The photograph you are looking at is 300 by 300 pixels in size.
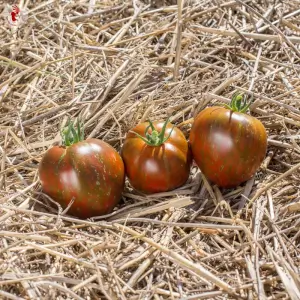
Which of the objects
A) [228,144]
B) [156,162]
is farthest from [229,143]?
[156,162]

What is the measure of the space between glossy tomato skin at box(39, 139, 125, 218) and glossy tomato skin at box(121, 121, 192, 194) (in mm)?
43

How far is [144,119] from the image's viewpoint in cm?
224

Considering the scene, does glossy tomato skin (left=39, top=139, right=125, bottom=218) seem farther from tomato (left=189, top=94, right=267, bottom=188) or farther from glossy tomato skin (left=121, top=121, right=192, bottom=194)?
tomato (left=189, top=94, right=267, bottom=188)

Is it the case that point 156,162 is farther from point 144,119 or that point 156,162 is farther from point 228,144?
point 144,119

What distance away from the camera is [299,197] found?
1924 mm

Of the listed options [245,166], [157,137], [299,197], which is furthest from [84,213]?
[299,197]

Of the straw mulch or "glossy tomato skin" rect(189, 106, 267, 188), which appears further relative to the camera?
"glossy tomato skin" rect(189, 106, 267, 188)

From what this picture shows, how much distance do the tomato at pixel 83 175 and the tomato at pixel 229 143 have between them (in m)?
0.24

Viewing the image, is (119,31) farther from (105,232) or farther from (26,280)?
(26,280)

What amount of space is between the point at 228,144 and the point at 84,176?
0.41m

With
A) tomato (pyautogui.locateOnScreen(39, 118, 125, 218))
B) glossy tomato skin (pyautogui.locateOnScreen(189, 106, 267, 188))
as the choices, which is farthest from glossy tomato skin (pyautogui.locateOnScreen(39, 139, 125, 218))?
glossy tomato skin (pyautogui.locateOnScreen(189, 106, 267, 188))

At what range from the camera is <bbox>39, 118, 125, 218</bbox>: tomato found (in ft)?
6.23

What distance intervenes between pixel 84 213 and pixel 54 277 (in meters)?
0.35

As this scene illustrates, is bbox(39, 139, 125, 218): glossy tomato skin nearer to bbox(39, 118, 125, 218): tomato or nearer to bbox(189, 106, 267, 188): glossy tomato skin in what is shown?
bbox(39, 118, 125, 218): tomato
